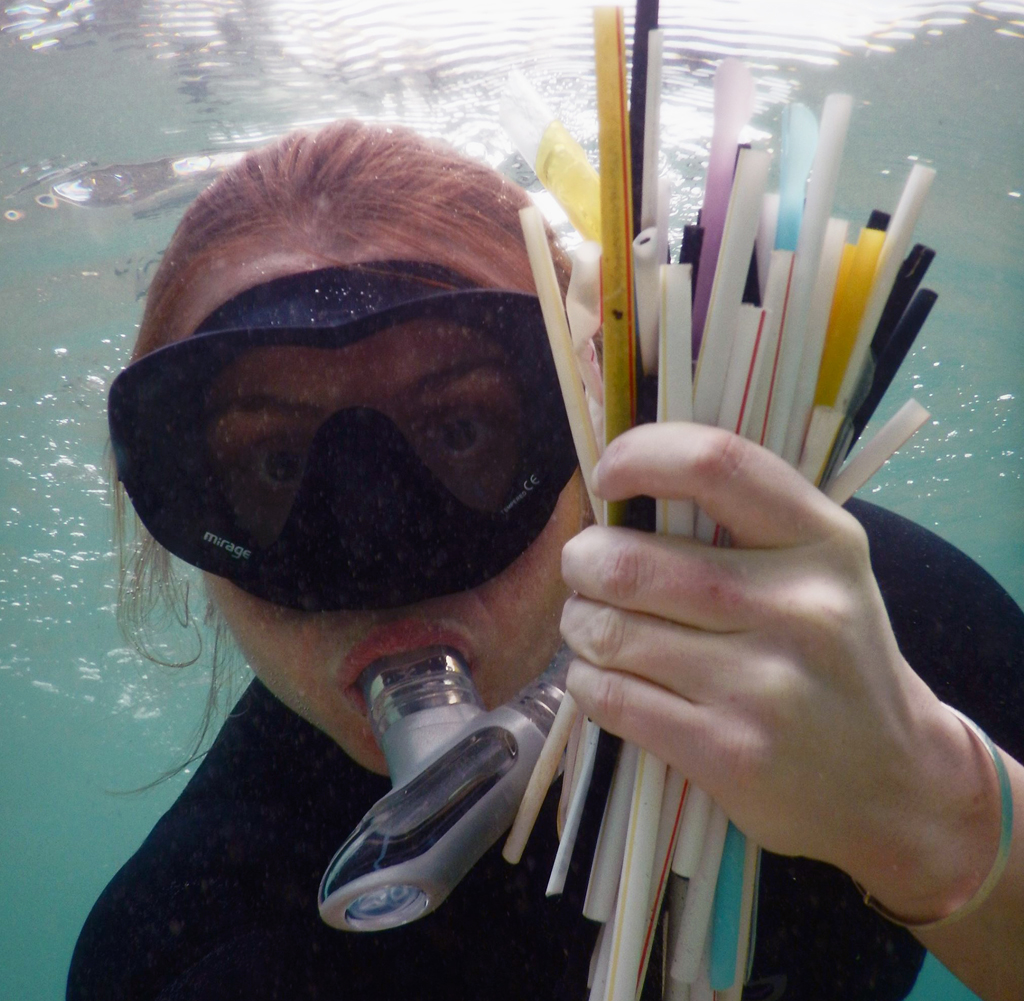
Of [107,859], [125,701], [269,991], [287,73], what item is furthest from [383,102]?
[107,859]

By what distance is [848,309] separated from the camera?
98cm

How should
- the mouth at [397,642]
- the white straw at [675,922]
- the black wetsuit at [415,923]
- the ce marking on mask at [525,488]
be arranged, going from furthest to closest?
the black wetsuit at [415,923] < the ce marking on mask at [525,488] < the mouth at [397,642] < the white straw at [675,922]

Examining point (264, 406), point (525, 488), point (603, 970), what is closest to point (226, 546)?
point (264, 406)

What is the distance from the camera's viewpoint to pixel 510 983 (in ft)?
7.19

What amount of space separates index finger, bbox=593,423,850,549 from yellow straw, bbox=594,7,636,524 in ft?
0.23

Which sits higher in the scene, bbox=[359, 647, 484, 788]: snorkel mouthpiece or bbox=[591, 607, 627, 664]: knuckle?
bbox=[591, 607, 627, 664]: knuckle

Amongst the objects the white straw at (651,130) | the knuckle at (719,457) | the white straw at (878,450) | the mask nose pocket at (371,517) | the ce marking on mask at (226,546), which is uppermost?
the white straw at (651,130)

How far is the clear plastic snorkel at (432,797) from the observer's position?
4.58 ft

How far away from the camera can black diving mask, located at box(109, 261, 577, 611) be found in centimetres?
193

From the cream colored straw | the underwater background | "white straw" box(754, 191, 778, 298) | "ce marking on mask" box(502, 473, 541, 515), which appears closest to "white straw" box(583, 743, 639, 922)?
the cream colored straw

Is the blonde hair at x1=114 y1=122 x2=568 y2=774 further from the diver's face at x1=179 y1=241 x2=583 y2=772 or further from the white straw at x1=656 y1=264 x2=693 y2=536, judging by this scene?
the white straw at x1=656 y1=264 x2=693 y2=536

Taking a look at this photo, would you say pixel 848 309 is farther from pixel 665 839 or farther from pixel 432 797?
pixel 432 797

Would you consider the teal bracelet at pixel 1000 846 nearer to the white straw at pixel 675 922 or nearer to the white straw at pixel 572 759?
the white straw at pixel 675 922

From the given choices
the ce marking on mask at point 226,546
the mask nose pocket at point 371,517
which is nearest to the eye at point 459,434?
the mask nose pocket at point 371,517
